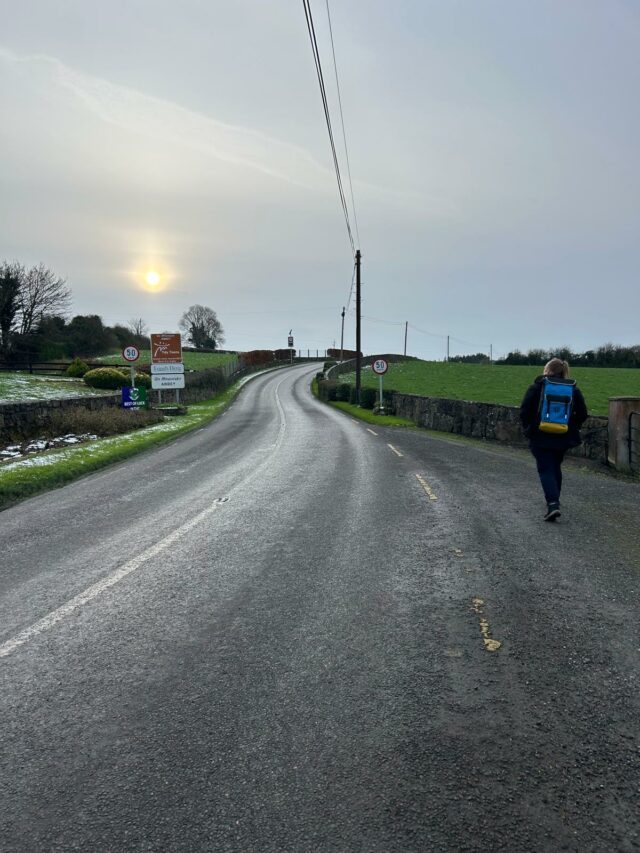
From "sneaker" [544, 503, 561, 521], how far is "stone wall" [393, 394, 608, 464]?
6.49 meters

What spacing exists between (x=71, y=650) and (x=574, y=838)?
3166mm

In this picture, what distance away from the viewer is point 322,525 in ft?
23.5

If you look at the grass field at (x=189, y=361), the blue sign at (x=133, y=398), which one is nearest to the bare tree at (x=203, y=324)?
the grass field at (x=189, y=361)

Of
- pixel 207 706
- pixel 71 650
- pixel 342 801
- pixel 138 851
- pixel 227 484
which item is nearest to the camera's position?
pixel 138 851

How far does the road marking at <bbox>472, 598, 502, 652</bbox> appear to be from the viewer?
3820 mm

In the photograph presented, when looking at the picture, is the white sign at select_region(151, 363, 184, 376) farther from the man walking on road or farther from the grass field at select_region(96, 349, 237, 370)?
the man walking on road

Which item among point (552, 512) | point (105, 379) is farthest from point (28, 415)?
point (105, 379)

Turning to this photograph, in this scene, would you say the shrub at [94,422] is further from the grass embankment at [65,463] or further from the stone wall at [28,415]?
the grass embankment at [65,463]

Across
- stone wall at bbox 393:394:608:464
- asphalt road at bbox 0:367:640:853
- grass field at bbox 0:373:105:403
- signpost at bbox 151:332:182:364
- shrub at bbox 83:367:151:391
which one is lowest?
asphalt road at bbox 0:367:640:853

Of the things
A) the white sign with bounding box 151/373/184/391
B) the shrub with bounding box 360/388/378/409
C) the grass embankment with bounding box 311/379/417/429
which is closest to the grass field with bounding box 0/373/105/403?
the white sign with bounding box 151/373/184/391

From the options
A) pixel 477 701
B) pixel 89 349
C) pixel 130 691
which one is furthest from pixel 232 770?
pixel 89 349

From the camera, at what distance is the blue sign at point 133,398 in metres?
24.5

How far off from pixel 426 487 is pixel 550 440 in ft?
9.12

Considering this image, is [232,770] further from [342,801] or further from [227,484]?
[227,484]
